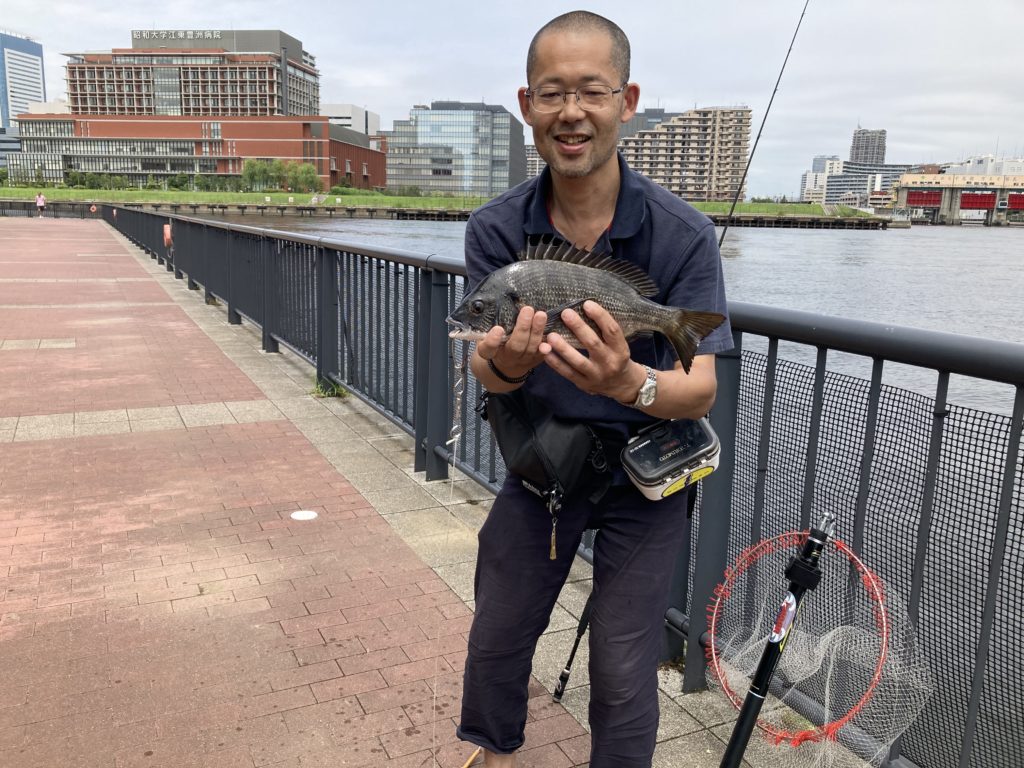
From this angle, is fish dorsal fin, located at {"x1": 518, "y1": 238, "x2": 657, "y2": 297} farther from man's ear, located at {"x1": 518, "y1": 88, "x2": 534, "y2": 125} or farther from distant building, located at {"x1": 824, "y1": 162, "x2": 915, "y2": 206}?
distant building, located at {"x1": 824, "y1": 162, "x2": 915, "y2": 206}

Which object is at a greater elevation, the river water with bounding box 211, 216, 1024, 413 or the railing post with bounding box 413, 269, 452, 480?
the railing post with bounding box 413, 269, 452, 480

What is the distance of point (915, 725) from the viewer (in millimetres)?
2570

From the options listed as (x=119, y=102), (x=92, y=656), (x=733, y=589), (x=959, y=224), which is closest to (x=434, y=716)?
(x=733, y=589)

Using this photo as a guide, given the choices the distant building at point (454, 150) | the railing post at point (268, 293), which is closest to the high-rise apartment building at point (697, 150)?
the railing post at point (268, 293)

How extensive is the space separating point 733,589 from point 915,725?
0.67 meters

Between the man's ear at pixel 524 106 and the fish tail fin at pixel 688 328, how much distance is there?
585mm

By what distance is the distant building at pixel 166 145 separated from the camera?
14150 cm

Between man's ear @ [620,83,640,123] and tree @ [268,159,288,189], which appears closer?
man's ear @ [620,83,640,123]

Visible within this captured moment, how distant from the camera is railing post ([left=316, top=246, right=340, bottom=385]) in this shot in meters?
7.82

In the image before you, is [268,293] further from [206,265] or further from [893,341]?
[893,341]

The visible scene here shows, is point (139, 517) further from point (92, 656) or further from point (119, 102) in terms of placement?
point (119, 102)

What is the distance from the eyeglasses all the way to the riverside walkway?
6.71 feet

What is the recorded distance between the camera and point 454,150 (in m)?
132

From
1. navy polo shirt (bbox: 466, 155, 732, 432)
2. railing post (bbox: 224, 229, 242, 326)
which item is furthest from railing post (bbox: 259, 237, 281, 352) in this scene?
navy polo shirt (bbox: 466, 155, 732, 432)
